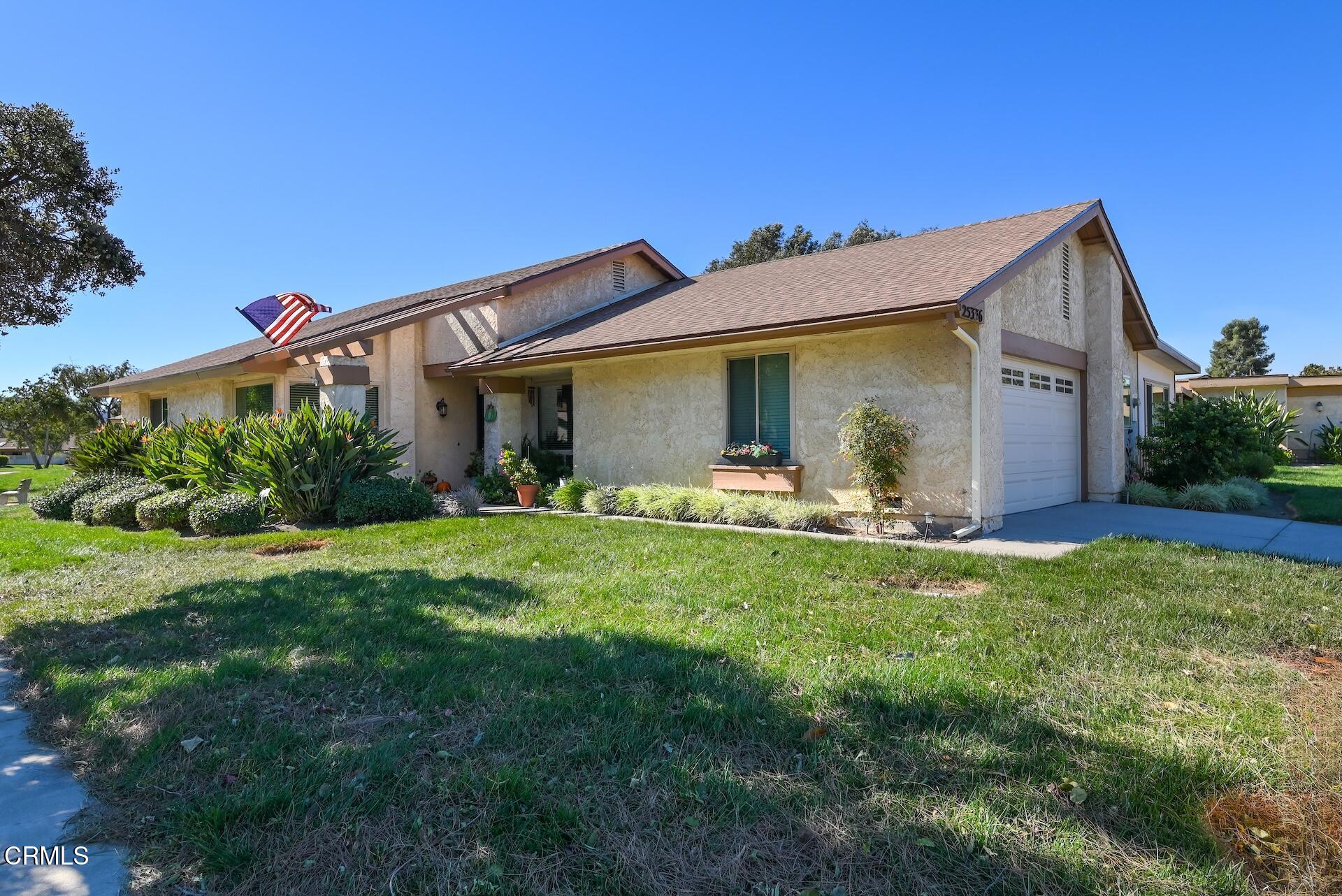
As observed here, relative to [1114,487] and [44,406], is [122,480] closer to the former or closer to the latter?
[1114,487]

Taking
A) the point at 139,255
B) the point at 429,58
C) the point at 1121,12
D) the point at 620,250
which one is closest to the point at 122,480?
the point at 139,255

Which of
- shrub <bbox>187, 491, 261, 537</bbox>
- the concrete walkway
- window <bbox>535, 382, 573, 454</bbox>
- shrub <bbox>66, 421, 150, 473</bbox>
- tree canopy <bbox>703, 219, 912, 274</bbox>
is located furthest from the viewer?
tree canopy <bbox>703, 219, 912, 274</bbox>

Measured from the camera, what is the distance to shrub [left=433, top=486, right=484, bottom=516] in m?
12.3

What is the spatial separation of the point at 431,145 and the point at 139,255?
8.57m

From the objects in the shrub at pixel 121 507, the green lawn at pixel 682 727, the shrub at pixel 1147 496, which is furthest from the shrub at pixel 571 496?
the shrub at pixel 1147 496

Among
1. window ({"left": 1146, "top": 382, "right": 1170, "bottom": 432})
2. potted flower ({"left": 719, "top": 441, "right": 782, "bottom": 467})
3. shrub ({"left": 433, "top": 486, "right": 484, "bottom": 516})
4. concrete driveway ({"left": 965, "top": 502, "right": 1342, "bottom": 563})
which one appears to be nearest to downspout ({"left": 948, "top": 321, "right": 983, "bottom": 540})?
concrete driveway ({"left": 965, "top": 502, "right": 1342, "bottom": 563})

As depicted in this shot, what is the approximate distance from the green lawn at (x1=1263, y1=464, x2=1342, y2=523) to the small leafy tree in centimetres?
659

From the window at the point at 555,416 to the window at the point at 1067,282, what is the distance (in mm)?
9953

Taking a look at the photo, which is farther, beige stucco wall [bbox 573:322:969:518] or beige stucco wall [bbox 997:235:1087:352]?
beige stucco wall [bbox 997:235:1087:352]

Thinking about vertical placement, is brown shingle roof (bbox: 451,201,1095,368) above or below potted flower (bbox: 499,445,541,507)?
above

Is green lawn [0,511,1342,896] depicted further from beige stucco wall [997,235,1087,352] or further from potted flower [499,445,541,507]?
potted flower [499,445,541,507]

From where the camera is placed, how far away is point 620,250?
17688mm

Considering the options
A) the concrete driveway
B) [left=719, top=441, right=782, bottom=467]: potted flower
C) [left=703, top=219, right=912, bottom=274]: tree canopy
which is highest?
[left=703, top=219, right=912, bottom=274]: tree canopy

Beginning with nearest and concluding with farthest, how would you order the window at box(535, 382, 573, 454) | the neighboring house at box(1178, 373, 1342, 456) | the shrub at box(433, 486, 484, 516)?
the shrub at box(433, 486, 484, 516) → the window at box(535, 382, 573, 454) → the neighboring house at box(1178, 373, 1342, 456)
